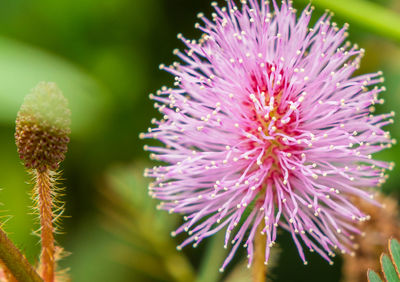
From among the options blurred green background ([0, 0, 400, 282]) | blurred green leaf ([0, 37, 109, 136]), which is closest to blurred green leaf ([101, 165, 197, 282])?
blurred green background ([0, 0, 400, 282])

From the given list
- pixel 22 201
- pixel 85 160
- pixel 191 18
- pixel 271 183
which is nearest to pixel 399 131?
pixel 191 18

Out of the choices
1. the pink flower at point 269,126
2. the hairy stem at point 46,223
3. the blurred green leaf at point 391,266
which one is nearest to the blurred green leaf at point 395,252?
the blurred green leaf at point 391,266

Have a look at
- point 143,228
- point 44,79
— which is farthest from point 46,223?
point 44,79

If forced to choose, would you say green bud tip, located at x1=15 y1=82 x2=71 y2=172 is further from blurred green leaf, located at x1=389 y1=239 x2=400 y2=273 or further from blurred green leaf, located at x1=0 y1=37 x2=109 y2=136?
blurred green leaf, located at x1=0 y1=37 x2=109 y2=136

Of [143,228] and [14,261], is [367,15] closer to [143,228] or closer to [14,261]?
[143,228]

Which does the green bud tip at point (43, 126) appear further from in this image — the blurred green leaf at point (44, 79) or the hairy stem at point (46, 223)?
the blurred green leaf at point (44, 79)
